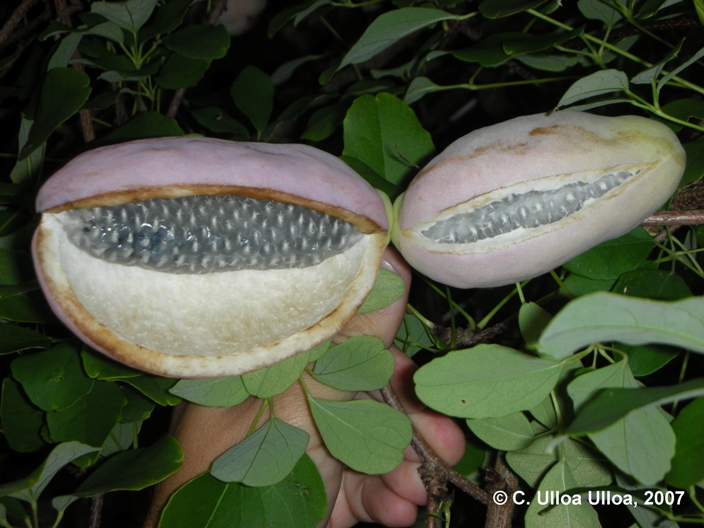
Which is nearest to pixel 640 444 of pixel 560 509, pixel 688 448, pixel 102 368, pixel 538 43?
pixel 688 448

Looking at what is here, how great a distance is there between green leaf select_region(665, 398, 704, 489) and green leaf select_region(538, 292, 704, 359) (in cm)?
12

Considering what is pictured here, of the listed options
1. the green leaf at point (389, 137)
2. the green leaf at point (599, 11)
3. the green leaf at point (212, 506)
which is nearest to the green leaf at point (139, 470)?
the green leaf at point (212, 506)

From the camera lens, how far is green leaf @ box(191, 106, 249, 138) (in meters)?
0.83

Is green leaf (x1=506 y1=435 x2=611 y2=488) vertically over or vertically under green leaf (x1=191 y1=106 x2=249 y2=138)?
under

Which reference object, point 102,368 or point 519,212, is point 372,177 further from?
point 102,368

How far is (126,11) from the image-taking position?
64cm

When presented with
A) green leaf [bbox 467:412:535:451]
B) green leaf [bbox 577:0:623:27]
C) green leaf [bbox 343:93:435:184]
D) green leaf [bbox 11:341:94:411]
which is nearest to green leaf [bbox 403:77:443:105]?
green leaf [bbox 343:93:435:184]

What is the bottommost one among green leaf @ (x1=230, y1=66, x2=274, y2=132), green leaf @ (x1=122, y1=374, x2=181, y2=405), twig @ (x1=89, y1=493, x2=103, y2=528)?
twig @ (x1=89, y1=493, x2=103, y2=528)

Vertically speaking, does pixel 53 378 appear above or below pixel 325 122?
below

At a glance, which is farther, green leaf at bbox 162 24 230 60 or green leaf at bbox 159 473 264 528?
green leaf at bbox 162 24 230 60

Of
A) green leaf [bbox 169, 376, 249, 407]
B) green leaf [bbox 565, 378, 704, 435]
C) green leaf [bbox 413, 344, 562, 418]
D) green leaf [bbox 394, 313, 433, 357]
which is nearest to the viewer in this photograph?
green leaf [bbox 565, 378, 704, 435]

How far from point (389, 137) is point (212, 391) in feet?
1.12

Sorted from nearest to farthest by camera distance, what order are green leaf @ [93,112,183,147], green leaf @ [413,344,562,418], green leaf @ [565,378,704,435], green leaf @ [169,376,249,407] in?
green leaf @ [565,378,704,435] → green leaf @ [413,344,562,418] → green leaf @ [169,376,249,407] → green leaf @ [93,112,183,147]

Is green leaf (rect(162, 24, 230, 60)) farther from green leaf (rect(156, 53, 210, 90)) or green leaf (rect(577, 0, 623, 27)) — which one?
green leaf (rect(577, 0, 623, 27))
